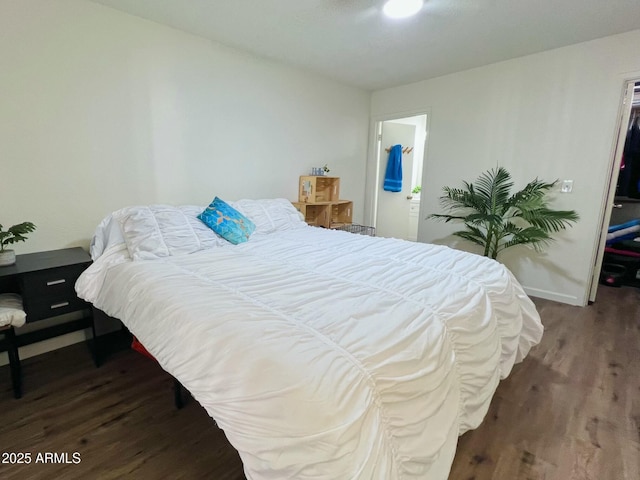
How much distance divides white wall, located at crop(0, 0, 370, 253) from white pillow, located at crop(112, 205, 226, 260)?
18.5 inches

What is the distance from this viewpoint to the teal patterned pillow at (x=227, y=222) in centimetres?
235

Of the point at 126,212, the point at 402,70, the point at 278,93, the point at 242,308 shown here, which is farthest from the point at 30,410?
the point at 402,70

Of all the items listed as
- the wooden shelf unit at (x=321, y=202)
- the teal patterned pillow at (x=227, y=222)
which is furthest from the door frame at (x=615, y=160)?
the teal patterned pillow at (x=227, y=222)

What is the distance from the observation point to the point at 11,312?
5.41 feet

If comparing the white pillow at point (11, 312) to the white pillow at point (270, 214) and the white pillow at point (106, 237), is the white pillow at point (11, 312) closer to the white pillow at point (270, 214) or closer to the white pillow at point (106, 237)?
the white pillow at point (106, 237)

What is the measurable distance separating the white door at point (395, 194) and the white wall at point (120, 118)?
1.64 meters

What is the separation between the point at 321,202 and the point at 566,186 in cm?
240

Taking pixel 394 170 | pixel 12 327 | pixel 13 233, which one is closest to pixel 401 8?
pixel 394 170

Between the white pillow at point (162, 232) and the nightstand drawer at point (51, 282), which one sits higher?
the white pillow at point (162, 232)

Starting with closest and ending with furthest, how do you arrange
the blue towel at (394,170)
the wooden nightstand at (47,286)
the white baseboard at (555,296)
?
the wooden nightstand at (47,286), the white baseboard at (555,296), the blue towel at (394,170)

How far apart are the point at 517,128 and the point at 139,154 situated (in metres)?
3.54

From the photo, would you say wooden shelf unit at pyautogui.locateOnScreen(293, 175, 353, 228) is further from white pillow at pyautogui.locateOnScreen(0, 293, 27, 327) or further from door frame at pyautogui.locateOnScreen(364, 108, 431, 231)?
white pillow at pyautogui.locateOnScreen(0, 293, 27, 327)

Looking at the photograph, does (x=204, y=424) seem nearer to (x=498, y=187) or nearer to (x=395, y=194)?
(x=498, y=187)

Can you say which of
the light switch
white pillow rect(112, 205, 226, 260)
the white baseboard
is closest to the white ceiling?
the light switch
